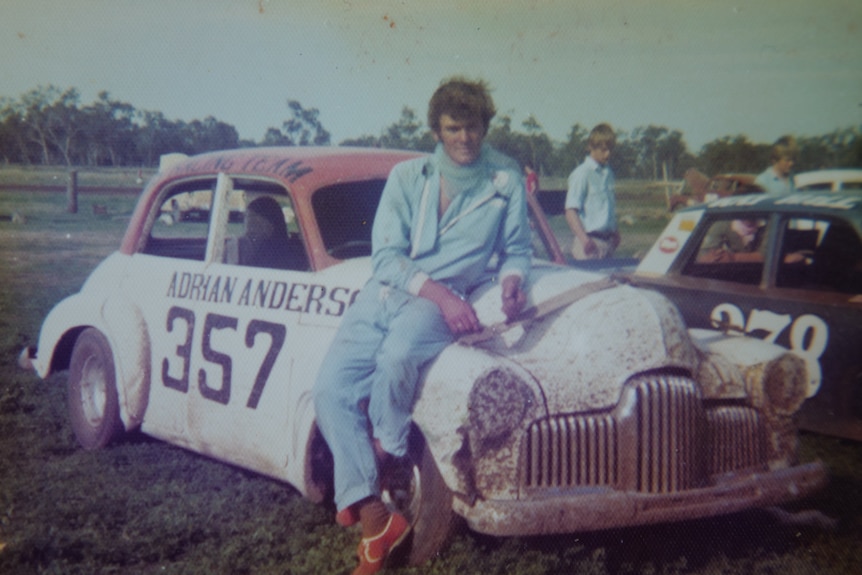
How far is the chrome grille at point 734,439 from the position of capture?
2.92 m

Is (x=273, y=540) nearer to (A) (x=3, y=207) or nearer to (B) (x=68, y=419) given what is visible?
(B) (x=68, y=419)

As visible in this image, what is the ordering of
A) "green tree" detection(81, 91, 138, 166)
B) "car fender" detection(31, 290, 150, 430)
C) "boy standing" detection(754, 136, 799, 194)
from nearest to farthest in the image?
"car fender" detection(31, 290, 150, 430) < "green tree" detection(81, 91, 138, 166) < "boy standing" detection(754, 136, 799, 194)

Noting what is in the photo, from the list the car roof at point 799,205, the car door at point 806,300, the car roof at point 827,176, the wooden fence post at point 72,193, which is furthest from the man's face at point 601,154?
the wooden fence post at point 72,193

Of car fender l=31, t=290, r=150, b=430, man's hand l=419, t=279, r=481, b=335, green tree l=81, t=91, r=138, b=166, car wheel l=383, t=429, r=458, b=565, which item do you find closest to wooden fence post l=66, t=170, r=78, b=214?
green tree l=81, t=91, r=138, b=166

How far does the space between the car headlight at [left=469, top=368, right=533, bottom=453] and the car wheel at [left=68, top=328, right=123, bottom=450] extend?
241cm

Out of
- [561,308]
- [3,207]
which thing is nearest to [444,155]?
[561,308]

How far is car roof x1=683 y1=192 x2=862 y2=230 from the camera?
4.07 meters

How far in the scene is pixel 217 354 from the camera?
355 cm

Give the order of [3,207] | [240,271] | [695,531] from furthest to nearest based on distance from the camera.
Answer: [3,207] → [240,271] → [695,531]

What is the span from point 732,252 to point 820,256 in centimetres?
53

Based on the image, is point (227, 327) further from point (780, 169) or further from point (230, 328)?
point (780, 169)

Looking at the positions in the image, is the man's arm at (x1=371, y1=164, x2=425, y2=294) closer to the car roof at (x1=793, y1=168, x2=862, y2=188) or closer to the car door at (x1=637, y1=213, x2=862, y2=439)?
the car door at (x1=637, y1=213, x2=862, y2=439)

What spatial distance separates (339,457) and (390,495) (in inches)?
11.1

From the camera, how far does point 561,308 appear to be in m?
2.98
